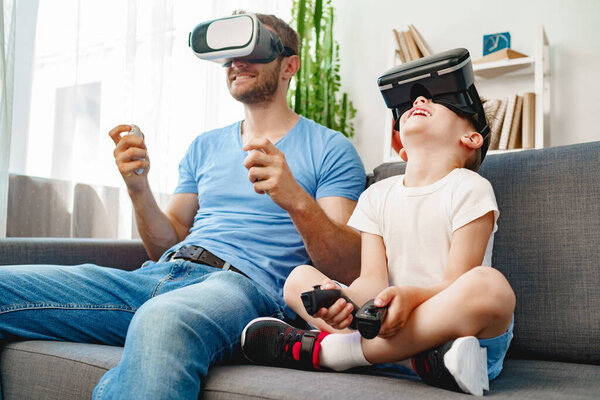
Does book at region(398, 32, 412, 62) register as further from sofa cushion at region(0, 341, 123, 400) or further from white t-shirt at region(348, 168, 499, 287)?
sofa cushion at region(0, 341, 123, 400)

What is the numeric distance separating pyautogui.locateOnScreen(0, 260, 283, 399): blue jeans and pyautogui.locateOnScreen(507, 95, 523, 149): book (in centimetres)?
204

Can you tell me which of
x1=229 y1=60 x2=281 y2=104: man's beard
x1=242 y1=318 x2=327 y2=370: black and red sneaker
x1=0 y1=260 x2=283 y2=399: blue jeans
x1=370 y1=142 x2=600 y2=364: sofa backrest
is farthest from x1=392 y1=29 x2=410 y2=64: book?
x1=242 y1=318 x2=327 y2=370: black and red sneaker

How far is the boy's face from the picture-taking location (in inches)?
41.9

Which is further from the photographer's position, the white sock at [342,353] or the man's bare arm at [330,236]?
the man's bare arm at [330,236]

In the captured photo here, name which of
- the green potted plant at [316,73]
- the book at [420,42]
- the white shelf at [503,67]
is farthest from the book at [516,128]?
the green potted plant at [316,73]

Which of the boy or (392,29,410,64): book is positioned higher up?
(392,29,410,64): book

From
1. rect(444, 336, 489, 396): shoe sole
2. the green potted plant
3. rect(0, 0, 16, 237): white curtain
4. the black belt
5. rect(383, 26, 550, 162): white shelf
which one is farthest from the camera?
the green potted plant

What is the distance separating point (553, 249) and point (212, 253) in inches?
29.3

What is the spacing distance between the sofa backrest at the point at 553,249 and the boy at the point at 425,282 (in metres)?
0.14

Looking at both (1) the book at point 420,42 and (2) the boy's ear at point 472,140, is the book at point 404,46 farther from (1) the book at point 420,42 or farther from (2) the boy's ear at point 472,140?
(2) the boy's ear at point 472,140

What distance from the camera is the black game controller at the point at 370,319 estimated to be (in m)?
0.73

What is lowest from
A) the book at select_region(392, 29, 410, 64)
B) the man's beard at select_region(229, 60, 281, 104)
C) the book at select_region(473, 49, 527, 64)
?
the man's beard at select_region(229, 60, 281, 104)

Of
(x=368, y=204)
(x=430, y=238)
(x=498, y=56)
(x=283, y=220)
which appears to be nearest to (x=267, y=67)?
(x=283, y=220)

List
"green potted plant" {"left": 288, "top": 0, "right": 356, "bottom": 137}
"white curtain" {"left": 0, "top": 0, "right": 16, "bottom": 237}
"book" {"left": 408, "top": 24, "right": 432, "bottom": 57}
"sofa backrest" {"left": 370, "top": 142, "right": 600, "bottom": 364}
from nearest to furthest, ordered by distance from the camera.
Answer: "sofa backrest" {"left": 370, "top": 142, "right": 600, "bottom": 364}, "white curtain" {"left": 0, "top": 0, "right": 16, "bottom": 237}, "green potted plant" {"left": 288, "top": 0, "right": 356, "bottom": 137}, "book" {"left": 408, "top": 24, "right": 432, "bottom": 57}
